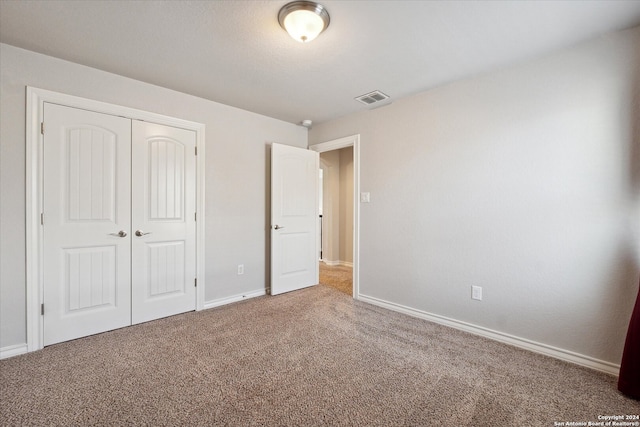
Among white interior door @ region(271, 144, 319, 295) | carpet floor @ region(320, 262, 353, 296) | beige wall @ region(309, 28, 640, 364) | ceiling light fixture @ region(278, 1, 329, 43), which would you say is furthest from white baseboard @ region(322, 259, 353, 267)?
ceiling light fixture @ region(278, 1, 329, 43)

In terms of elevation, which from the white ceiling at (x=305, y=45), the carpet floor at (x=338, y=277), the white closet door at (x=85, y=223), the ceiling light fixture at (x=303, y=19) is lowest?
the carpet floor at (x=338, y=277)

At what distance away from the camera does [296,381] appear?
1790 millimetres

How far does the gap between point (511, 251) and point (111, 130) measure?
3.72m

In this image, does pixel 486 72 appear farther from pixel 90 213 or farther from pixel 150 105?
pixel 90 213

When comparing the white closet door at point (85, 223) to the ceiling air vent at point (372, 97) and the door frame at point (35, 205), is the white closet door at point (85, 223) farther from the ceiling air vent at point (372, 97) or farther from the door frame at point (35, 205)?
the ceiling air vent at point (372, 97)

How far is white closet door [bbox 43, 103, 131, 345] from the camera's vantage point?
7.41ft

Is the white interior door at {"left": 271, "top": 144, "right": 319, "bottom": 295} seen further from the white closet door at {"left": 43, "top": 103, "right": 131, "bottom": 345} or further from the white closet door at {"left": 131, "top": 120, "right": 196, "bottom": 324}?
the white closet door at {"left": 43, "top": 103, "right": 131, "bottom": 345}

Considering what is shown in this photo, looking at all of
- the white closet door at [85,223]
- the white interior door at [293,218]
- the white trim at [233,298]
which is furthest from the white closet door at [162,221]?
the white interior door at [293,218]

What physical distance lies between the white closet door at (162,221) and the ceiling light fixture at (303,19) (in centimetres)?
177

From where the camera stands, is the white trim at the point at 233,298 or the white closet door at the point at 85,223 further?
the white trim at the point at 233,298

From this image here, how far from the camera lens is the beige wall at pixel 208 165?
82.3 inches

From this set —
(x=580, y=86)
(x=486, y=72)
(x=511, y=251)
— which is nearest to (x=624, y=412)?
(x=511, y=251)

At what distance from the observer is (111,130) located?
8.23 ft

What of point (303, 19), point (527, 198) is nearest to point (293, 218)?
point (303, 19)
